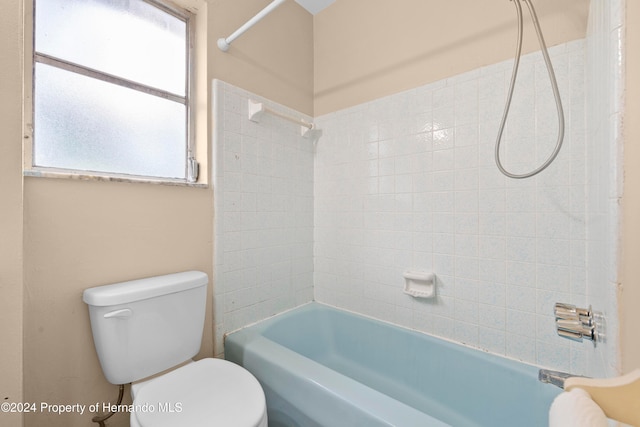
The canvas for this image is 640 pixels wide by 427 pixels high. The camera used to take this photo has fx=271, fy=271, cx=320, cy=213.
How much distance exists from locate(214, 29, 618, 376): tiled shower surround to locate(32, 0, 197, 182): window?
0.78 ft

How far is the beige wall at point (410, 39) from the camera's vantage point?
1.17 m

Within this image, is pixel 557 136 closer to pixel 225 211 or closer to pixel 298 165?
pixel 298 165

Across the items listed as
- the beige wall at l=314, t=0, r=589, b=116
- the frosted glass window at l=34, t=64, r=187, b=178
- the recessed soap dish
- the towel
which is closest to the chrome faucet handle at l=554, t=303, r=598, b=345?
the towel

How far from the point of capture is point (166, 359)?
3.55ft

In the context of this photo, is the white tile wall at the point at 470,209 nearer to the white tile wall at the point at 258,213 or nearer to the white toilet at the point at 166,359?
the white tile wall at the point at 258,213

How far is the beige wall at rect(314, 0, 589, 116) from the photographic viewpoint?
1174 mm

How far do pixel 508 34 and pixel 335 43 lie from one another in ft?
3.38

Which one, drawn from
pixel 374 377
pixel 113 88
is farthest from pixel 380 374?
pixel 113 88

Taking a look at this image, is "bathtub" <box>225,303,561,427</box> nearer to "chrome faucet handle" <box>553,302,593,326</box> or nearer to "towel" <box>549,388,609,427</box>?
"chrome faucet handle" <box>553,302,593,326</box>

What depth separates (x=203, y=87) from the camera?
1369mm

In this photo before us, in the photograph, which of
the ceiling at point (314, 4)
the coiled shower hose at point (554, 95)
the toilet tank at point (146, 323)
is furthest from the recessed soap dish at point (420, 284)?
the ceiling at point (314, 4)

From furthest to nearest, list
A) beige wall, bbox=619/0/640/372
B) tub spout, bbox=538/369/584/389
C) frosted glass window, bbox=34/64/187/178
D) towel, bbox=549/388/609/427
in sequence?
1. frosted glass window, bbox=34/64/187/178
2. tub spout, bbox=538/369/584/389
3. beige wall, bbox=619/0/640/372
4. towel, bbox=549/388/609/427

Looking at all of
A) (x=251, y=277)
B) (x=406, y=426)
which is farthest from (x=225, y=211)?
(x=406, y=426)

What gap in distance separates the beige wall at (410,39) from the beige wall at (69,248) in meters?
0.74
